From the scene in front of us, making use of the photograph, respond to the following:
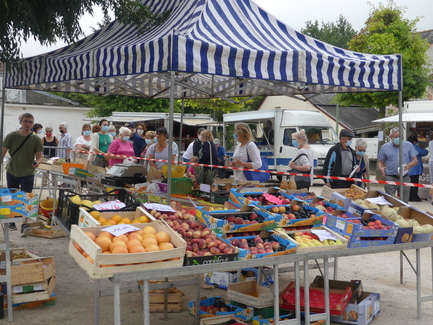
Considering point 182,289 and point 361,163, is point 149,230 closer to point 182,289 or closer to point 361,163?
point 182,289

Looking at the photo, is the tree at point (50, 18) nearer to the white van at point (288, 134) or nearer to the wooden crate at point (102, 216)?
the wooden crate at point (102, 216)

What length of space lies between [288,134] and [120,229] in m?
15.0

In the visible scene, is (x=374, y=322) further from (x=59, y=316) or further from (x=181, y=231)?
(x=59, y=316)

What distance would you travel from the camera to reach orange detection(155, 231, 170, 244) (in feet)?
12.4

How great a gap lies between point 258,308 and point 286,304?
335 millimetres

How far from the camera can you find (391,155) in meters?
11.3

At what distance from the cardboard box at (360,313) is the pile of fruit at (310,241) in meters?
0.79

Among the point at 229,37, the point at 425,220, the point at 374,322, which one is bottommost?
the point at 374,322

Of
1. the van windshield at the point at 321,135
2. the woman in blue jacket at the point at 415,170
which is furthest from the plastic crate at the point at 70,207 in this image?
the van windshield at the point at 321,135

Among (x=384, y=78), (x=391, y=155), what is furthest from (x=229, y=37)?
(x=391, y=155)

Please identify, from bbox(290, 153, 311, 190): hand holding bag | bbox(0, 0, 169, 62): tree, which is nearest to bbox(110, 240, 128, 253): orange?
bbox(0, 0, 169, 62): tree

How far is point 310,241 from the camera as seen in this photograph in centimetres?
447

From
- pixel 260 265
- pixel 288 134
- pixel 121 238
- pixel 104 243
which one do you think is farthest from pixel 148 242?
pixel 288 134

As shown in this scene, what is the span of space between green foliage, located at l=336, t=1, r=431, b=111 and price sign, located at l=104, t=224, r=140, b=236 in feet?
67.7
